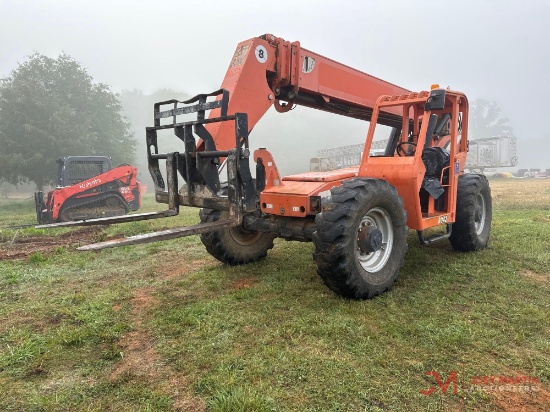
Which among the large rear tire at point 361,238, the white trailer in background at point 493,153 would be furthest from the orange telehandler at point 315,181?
the white trailer in background at point 493,153

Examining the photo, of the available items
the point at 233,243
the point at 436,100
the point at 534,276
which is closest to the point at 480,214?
the point at 534,276

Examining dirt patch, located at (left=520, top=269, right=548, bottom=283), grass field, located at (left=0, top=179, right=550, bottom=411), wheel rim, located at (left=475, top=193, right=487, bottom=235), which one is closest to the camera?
grass field, located at (left=0, top=179, right=550, bottom=411)

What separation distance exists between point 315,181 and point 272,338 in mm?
2025

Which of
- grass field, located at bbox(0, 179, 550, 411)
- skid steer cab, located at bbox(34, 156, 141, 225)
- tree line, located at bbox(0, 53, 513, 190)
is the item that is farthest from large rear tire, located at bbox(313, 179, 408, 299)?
tree line, located at bbox(0, 53, 513, 190)

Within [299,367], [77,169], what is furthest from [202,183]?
[77,169]

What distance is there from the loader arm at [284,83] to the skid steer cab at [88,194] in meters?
9.24

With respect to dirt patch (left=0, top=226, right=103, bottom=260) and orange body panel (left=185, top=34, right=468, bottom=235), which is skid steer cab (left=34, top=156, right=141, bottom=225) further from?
orange body panel (left=185, top=34, right=468, bottom=235)

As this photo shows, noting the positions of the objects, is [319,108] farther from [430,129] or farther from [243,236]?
[243,236]

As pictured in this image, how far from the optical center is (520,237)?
6668 millimetres

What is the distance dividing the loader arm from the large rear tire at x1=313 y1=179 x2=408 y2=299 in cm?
146

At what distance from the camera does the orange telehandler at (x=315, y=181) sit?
151 inches

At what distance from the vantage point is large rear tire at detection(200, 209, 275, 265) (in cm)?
512

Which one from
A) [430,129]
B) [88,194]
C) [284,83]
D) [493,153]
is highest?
Answer: [493,153]

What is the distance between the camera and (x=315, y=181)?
4.55 meters
